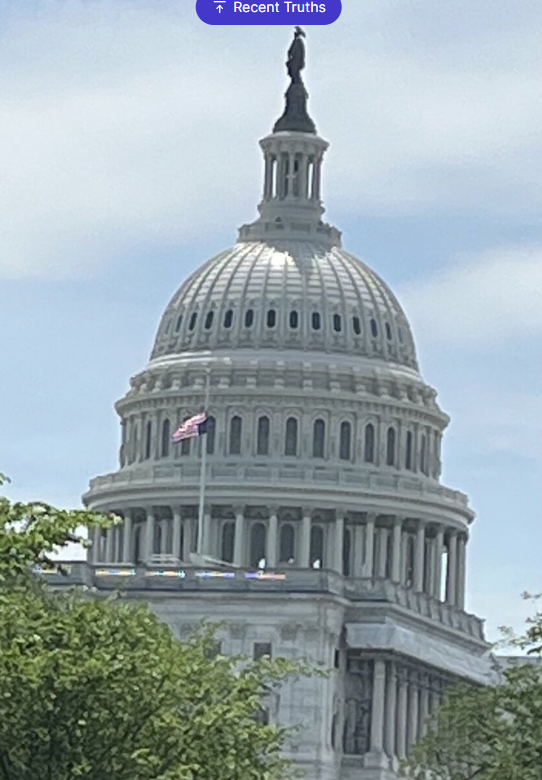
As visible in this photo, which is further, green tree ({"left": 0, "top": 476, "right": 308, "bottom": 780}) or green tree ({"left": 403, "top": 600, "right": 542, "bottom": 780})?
green tree ({"left": 403, "top": 600, "right": 542, "bottom": 780})

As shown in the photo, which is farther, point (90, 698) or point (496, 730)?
point (496, 730)

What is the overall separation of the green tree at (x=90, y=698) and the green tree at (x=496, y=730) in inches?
471

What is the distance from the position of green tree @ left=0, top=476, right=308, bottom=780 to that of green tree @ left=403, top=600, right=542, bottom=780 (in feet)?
39.3

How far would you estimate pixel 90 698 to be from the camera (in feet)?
268

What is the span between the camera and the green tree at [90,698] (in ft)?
260

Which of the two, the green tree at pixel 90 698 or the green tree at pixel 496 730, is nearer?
the green tree at pixel 90 698

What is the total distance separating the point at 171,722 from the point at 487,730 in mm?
38922

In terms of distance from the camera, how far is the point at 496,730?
11306 centimetres

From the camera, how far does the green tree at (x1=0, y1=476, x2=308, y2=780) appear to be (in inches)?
3125

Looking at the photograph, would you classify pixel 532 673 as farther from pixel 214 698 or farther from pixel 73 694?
pixel 73 694

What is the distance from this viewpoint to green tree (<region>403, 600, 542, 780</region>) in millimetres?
98500

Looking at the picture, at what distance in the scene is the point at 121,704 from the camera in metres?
82.2

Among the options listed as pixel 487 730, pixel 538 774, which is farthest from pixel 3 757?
pixel 487 730

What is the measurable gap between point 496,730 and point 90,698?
33.1m
